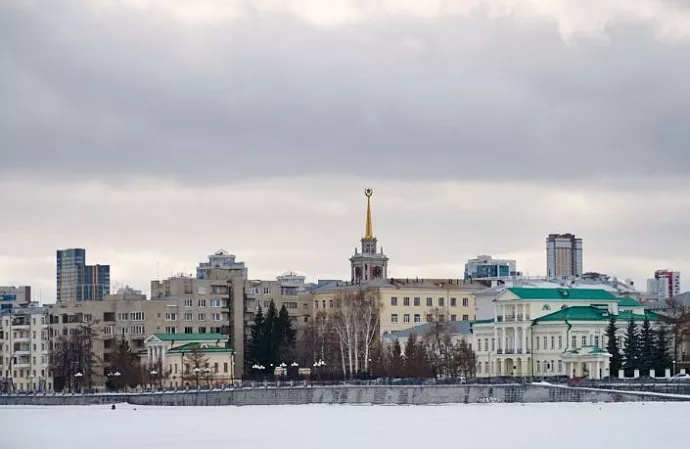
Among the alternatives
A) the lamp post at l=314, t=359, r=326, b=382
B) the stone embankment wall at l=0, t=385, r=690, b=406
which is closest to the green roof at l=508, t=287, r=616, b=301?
the lamp post at l=314, t=359, r=326, b=382

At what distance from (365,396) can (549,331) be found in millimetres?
17990

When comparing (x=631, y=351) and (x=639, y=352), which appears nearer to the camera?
(x=631, y=351)

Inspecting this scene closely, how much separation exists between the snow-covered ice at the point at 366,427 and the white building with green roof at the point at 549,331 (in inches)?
711

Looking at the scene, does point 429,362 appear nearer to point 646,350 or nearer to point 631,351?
point 631,351

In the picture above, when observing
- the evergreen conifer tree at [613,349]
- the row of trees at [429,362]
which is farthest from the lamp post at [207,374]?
the evergreen conifer tree at [613,349]

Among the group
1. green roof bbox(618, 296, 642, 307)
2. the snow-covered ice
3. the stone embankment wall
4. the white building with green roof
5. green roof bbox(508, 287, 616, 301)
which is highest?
green roof bbox(508, 287, 616, 301)

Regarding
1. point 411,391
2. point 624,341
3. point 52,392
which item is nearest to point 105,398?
point 52,392

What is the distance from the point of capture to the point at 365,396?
545 feet

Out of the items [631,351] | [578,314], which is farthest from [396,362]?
[631,351]

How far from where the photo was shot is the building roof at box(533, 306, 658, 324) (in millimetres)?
175250

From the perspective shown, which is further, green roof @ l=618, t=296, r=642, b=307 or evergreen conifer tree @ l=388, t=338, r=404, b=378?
green roof @ l=618, t=296, r=642, b=307

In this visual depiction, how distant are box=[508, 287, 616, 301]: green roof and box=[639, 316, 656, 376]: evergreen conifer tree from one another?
13.7m

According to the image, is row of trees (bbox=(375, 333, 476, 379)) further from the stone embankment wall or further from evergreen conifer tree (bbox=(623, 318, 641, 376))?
evergreen conifer tree (bbox=(623, 318, 641, 376))

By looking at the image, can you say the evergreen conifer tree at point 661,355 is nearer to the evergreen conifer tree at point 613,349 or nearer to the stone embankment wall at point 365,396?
the evergreen conifer tree at point 613,349
